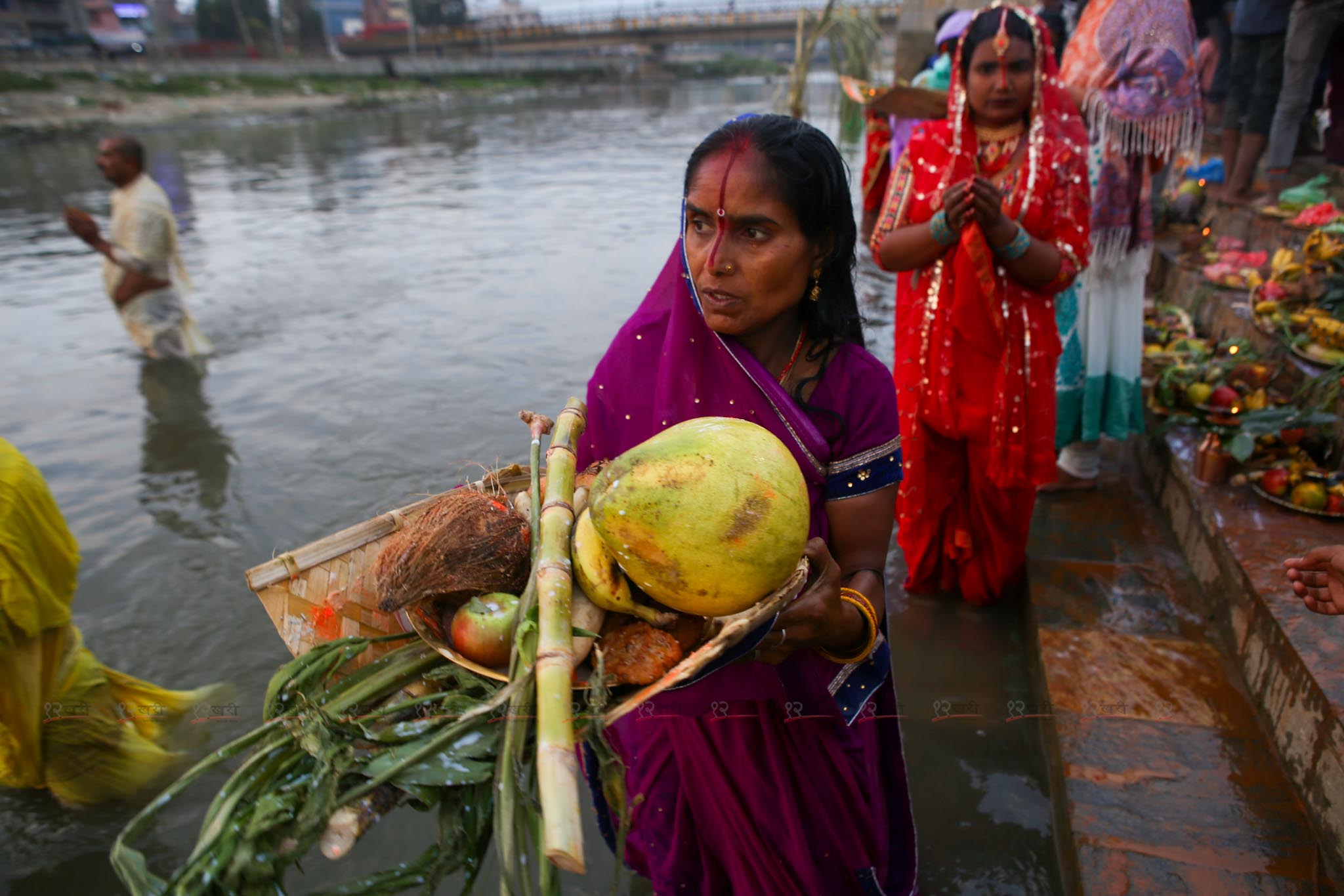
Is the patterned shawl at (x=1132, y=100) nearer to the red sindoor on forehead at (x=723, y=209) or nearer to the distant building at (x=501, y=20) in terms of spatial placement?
the red sindoor on forehead at (x=723, y=209)

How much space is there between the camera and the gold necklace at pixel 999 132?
9.08ft

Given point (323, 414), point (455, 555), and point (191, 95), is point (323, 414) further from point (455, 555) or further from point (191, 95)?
point (191, 95)

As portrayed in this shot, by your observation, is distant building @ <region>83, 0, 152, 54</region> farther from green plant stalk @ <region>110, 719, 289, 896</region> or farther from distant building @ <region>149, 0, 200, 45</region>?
green plant stalk @ <region>110, 719, 289, 896</region>

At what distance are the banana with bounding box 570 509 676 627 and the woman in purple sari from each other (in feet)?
0.84

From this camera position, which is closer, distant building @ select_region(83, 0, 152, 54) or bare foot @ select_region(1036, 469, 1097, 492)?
bare foot @ select_region(1036, 469, 1097, 492)

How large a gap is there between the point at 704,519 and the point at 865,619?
0.45m

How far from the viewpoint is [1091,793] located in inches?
82.8

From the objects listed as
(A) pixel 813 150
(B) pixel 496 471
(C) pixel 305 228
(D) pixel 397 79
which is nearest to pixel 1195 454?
(A) pixel 813 150

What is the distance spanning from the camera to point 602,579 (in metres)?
1.14

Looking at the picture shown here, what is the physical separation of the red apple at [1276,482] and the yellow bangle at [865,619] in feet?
7.47

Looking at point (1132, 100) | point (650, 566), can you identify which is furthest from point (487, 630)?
point (1132, 100)

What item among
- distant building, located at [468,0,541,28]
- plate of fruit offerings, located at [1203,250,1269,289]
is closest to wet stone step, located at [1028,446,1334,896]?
plate of fruit offerings, located at [1203,250,1269,289]

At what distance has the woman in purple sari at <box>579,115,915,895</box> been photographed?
138cm

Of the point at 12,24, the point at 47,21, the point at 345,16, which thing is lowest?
the point at 12,24
